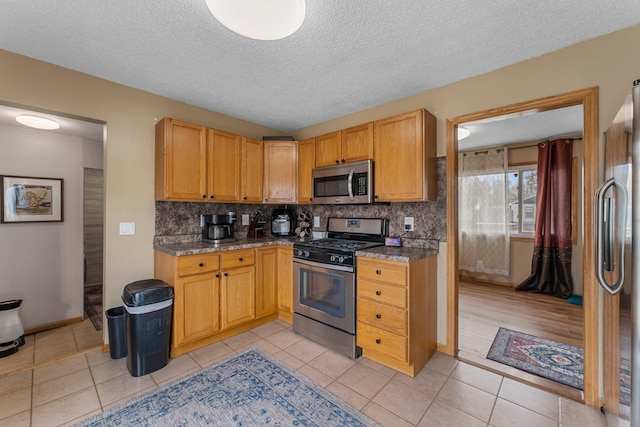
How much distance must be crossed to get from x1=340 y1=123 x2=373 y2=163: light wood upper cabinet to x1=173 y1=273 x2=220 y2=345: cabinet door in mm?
1896

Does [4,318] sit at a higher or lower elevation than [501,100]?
lower

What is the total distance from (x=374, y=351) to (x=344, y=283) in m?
0.65

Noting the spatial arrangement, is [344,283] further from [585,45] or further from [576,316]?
[576,316]

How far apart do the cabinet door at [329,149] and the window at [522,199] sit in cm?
351

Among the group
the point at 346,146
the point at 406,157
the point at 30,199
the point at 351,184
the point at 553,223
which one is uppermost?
the point at 346,146

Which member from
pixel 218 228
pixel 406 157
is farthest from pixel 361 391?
pixel 218 228

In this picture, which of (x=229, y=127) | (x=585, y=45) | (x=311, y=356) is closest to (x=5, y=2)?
(x=229, y=127)

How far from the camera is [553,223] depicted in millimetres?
4207

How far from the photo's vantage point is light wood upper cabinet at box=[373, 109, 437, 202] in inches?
95.3

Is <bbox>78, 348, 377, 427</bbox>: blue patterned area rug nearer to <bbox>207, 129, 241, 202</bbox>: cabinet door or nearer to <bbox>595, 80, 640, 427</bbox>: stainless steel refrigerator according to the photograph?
<bbox>595, 80, 640, 427</bbox>: stainless steel refrigerator

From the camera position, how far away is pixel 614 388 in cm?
159

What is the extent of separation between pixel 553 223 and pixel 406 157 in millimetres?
3402

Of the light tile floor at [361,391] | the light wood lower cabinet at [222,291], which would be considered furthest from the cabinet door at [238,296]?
the light tile floor at [361,391]

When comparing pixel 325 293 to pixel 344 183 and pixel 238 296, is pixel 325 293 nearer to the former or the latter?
pixel 238 296
